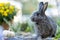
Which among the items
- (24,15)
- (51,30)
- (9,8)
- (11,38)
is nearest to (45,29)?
(51,30)

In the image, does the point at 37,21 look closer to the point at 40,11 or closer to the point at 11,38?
the point at 40,11

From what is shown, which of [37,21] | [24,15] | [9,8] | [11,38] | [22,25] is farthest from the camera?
[24,15]

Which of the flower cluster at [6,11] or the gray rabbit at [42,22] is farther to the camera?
the flower cluster at [6,11]

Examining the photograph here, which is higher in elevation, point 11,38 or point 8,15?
point 8,15

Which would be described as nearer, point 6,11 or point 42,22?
point 42,22

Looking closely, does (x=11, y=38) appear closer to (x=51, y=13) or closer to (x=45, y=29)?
(x=45, y=29)

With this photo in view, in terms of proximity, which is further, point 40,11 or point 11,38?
point 11,38

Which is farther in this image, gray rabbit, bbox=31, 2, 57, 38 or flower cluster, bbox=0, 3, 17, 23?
flower cluster, bbox=0, 3, 17, 23

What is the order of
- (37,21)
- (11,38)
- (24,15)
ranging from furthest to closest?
(24,15)
(11,38)
(37,21)
